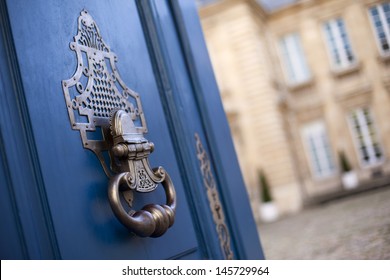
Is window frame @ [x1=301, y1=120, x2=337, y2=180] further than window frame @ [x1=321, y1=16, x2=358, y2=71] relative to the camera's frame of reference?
No

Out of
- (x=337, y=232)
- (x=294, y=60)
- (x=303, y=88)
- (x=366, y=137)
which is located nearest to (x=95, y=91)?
(x=337, y=232)

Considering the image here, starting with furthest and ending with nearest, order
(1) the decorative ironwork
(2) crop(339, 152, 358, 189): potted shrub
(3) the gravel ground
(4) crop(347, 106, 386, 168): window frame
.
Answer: (4) crop(347, 106, 386, 168): window frame → (2) crop(339, 152, 358, 189): potted shrub → (3) the gravel ground → (1) the decorative ironwork

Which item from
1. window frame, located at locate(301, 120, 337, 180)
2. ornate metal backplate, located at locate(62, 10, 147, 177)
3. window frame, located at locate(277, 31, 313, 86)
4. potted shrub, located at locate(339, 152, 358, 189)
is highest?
window frame, located at locate(277, 31, 313, 86)

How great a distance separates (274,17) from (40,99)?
555 inches

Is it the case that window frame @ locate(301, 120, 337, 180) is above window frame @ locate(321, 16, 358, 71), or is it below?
below

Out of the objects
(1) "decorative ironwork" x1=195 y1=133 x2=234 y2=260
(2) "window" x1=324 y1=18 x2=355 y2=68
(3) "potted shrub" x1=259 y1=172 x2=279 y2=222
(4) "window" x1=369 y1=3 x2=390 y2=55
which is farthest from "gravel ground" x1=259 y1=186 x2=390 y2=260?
(4) "window" x1=369 y1=3 x2=390 y2=55

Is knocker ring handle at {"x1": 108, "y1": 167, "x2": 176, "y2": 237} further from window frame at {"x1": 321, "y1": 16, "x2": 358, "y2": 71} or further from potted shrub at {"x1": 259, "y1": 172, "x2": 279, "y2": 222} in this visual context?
window frame at {"x1": 321, "y1": 16, "x2": 358, "y2": 71}

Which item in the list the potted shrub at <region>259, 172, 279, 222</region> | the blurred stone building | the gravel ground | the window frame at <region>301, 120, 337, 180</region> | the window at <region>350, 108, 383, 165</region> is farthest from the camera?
the window frame at <region>301, 120, 337, 180</region>

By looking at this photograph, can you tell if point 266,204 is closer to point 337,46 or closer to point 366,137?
point 366,137

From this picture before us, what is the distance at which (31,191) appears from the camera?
0.79 metres

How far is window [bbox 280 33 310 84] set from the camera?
1388 centimetres

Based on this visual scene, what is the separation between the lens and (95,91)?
1.00 meters

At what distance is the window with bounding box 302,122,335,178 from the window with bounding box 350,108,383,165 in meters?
0.87
